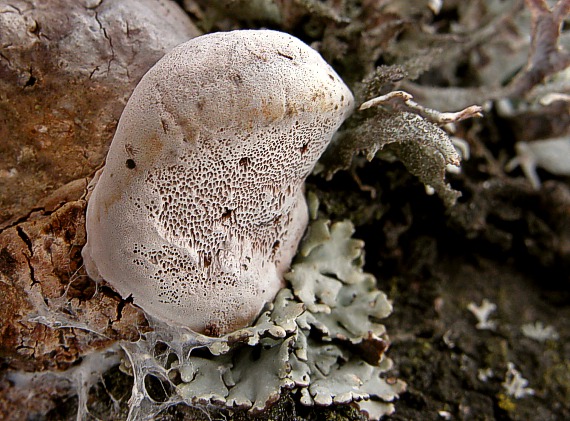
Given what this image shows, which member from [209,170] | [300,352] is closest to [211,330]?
[300,352]

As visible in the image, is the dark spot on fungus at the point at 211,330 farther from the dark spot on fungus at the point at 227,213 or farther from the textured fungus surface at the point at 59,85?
the textured fungus surface at the point at 59,85

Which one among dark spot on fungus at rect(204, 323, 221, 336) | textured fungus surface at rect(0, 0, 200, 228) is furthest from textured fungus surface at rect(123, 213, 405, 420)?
textured fungus surface at rect(0, 0, 200, 228)

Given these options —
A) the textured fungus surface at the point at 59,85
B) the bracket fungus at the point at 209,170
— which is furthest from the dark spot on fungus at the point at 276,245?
the textured fungus surface at the point at 59,85

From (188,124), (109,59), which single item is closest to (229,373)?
(188,124)

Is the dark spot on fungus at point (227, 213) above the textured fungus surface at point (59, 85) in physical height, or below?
below

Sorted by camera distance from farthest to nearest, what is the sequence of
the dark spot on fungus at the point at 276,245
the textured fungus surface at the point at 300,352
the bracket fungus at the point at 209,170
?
the dark spot on fungus at the point at 276,245 → the textured fungus surface at the point at 300,352 → the bracket fungus at the point at 209,170

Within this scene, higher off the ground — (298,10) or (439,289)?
(298,10)

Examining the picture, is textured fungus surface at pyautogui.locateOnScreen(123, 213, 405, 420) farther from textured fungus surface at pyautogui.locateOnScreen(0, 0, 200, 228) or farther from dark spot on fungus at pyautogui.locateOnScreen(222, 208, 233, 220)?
textured fungus surface at pyautogui.locateOnScreen(0, 0, 200, 228)

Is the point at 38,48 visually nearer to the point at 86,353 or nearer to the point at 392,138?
the point at 86,353
